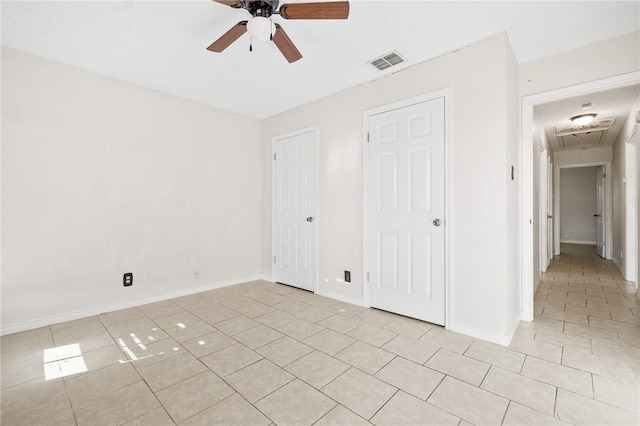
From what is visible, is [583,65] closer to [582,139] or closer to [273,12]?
[273,12]

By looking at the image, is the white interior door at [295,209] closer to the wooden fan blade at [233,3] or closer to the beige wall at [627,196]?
the wooden fan blade at [233,3]

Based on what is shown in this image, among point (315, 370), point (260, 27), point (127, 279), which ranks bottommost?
point (315, 370)

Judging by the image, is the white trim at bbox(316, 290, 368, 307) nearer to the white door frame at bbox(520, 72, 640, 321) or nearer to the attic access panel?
the white door frame at bbox(520, 72, 640, 321)

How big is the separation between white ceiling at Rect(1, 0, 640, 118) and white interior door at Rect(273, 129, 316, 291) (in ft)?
3.55

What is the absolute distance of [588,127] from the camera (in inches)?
192

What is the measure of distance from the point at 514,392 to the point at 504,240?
3.69 feet

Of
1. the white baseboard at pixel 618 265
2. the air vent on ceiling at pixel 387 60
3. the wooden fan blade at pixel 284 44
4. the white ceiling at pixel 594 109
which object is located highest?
the air vent on ceiling at pixel 387 60

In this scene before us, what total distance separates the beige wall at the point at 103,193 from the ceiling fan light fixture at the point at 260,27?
2.30 meters

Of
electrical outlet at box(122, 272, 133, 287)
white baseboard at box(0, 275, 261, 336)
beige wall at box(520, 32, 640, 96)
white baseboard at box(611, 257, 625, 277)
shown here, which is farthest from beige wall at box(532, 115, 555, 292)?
electrical outlet at box(122, 272, 133, 287)

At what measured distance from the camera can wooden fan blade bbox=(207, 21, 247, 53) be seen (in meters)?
1.97

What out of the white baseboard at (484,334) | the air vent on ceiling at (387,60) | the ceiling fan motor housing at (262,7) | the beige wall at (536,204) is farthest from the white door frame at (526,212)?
the ceiling fan motor housing at (262,7)

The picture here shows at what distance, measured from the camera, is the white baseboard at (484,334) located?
238 centimetres

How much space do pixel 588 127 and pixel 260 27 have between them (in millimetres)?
5806

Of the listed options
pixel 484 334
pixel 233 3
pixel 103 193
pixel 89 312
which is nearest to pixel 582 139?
pixel 484 334
